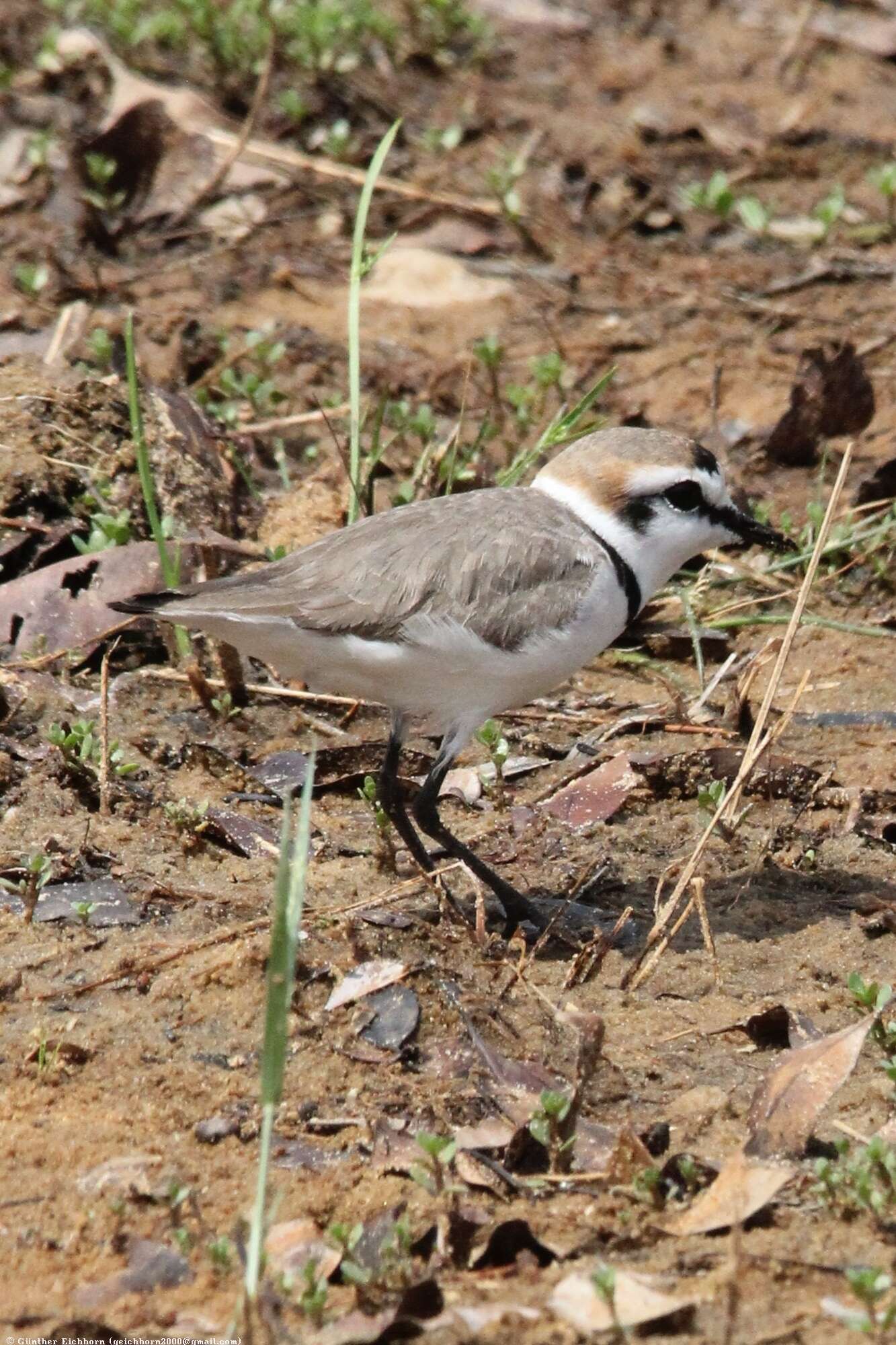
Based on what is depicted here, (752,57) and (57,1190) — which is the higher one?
(752,57)

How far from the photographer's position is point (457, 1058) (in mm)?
4004

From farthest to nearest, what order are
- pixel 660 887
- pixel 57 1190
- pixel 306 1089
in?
pixel 660 887 < pixel 306 1089 < pixel 57 1190

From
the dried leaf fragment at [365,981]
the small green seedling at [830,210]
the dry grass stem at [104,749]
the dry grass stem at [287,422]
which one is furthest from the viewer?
the small green seedling at [830,210]

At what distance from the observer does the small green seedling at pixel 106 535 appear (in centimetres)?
605

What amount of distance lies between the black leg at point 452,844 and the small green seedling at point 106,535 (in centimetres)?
165

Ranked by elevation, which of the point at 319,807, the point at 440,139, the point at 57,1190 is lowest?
the point at 319,807

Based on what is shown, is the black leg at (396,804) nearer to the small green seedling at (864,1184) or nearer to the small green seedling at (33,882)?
the small green seedling at (33,882)

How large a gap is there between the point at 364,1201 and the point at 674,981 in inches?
49.1

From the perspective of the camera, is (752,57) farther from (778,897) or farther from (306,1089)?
(306,1089)

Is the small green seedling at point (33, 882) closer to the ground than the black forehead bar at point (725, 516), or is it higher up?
closer to the ground

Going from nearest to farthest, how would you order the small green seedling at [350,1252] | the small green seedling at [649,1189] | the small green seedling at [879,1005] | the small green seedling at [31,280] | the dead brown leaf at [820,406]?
the small green seedling at [350,1252] < the small green seedling at [649,1189] < the small green seedling at [879,1005] < the dead brown leaf at [820,406] < the small green seedling at [31,280]

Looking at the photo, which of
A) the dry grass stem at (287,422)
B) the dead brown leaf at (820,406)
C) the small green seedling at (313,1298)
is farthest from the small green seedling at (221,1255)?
the dead brown leaf at (820,406)

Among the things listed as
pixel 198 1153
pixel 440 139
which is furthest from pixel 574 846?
pixel 440 139

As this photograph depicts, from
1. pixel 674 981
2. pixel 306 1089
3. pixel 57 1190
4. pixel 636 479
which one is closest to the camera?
pixel 57 1190
